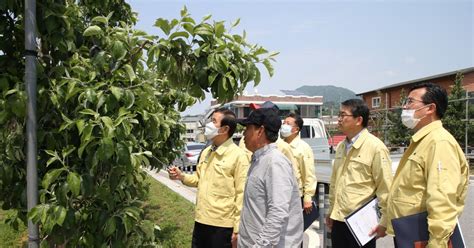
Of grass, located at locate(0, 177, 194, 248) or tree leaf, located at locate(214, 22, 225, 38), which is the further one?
grass, located at locate(0, 177, 194, 248)

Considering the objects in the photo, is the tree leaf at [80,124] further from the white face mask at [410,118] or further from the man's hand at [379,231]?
the man's hand at [379,231]

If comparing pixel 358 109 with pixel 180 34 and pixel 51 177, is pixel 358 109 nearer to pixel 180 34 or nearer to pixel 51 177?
pixel 180 34

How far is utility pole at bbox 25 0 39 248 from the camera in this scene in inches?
80.4

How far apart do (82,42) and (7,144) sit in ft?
2.48

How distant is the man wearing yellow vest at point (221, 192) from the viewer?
3.42 m

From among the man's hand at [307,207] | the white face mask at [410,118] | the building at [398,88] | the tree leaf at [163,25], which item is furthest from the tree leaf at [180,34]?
the building at [398,88]

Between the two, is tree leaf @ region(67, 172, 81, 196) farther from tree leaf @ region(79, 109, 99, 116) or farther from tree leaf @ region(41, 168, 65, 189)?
tree leaf @ region(79, 109, 99, 116)

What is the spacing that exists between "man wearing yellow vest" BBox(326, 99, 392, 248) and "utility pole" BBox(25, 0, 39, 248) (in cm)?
233

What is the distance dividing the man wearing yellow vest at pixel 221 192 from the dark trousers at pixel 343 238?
2.80 ft

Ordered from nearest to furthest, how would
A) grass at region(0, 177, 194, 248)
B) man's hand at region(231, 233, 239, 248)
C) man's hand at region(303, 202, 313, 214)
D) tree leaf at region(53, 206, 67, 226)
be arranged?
tree leaf at region(53, 206, 67, 226), man's hand at region(231, 233, 239, 248), man's hand at region(303, 202, 313, 214), grass at region(0, 177, 194, 248)

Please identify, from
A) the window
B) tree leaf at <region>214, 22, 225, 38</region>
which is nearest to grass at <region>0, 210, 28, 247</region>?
tree leaf at <region>214, 22, 225, 38</region>

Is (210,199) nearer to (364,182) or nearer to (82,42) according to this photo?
(364,182)

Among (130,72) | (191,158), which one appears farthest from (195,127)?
(130,72)

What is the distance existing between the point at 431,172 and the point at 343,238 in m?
1.31
